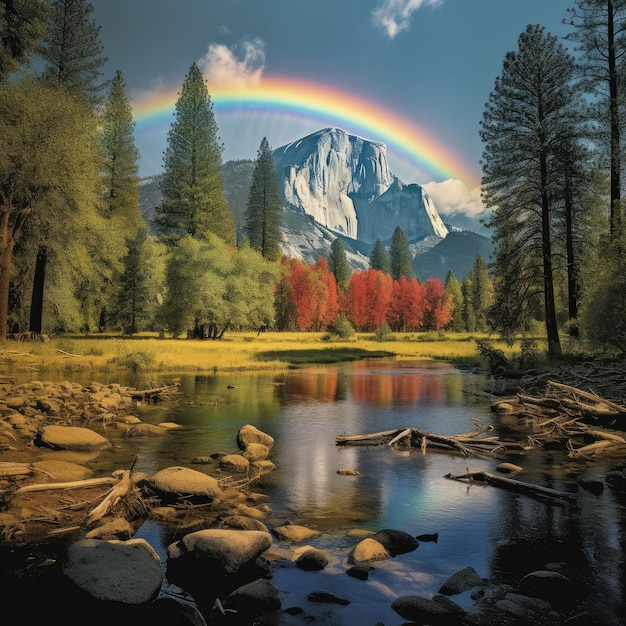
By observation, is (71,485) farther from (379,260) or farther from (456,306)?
(379,260)

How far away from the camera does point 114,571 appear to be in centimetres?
562

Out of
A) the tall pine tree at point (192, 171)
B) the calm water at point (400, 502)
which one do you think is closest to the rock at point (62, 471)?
the calm water at point (400, 502)

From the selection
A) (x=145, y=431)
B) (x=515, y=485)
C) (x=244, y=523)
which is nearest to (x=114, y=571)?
(x=244, y=523)

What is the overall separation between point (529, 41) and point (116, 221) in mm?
36053

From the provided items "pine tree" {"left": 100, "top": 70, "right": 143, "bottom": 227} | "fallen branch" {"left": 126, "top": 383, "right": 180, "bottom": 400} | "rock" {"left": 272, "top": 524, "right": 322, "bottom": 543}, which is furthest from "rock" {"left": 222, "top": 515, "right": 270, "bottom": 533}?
"pine tree" {"left": 100, "top": 70, "right": 143, "bottom": 227}

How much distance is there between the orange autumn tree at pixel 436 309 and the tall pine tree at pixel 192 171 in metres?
65.2

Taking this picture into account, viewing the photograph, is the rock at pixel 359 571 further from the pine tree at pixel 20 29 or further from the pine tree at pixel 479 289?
the pine tree at pixel 479 289

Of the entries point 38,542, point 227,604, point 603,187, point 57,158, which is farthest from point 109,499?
point 603,187

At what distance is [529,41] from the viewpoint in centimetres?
2780

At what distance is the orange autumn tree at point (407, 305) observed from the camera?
10644 cm

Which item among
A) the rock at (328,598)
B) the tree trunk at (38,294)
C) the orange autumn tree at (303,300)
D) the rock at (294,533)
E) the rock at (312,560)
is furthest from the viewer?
the orange autumn tree at (303,300)

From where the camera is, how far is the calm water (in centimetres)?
618

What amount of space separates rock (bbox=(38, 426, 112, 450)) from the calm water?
604 mm

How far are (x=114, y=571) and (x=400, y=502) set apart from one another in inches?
208
